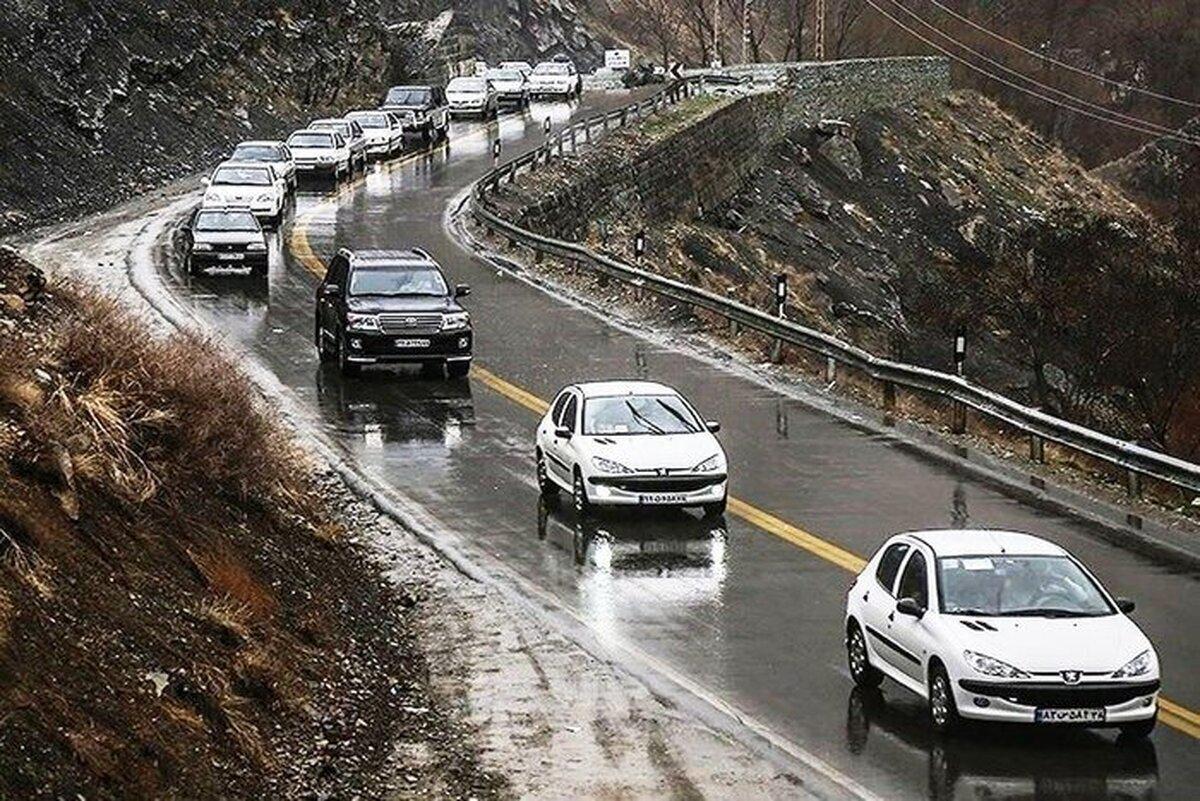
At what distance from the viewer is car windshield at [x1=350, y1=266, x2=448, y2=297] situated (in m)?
33.0

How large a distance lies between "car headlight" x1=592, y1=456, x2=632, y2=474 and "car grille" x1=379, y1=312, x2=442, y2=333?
9894mm

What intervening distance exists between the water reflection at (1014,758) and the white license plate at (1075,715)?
221 millimetres

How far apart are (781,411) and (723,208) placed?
147 feet

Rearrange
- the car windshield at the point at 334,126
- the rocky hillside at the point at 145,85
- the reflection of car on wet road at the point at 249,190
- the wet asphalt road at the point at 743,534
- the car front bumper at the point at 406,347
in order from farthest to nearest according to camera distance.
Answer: the car windshield at the point at 334,126, the rocky hillside at the point at 145,85, the reflection of car on wet road at the point at 249,190, the car front bumper at the point at 406,347, the wet asphalt road at the point at 743,534

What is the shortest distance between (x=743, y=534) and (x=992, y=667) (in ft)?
25.7

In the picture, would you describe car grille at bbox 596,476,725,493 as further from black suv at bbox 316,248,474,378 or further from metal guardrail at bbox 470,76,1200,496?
black suv at bbox 316,248,474,378

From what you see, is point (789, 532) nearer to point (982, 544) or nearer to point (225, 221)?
point (982, 544)

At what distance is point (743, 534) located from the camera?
21812 mm

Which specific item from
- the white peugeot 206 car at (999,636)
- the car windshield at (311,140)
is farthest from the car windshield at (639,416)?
the car windshield at (311,140)

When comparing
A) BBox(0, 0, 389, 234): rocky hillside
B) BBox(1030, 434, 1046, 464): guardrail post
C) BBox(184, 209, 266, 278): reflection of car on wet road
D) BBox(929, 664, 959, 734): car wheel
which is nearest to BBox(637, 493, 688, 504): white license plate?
BBox(1030, 434, 1046, 464): guardrail post

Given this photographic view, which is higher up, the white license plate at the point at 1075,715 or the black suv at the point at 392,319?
the white license plate at the point at 1075,715

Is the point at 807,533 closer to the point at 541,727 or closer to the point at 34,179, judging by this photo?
the point at 541,727

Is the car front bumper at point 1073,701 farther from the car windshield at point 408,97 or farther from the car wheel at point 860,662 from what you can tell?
the car windshield at point 408,97

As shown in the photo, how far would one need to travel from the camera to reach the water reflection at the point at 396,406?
27828mm
